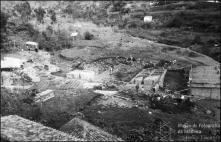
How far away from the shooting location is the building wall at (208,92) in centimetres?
1482

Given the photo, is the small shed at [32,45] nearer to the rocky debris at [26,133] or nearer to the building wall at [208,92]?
the building wall at [208,92]

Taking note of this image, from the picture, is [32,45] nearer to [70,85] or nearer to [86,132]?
[70,85]

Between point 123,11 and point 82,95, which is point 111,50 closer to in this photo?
point 82,95

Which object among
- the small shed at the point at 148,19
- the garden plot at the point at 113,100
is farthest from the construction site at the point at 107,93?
the small shed at the point at 148,19

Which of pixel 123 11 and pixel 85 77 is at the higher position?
pixel 123 11

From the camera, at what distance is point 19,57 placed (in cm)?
2261

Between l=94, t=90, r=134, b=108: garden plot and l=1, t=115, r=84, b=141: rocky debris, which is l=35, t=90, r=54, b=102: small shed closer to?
l=94, t=90, r=134, b=108: garden plot

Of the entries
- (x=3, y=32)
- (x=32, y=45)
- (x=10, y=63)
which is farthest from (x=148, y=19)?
(x=10, y=63)

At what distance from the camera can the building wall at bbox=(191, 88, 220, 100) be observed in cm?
1482

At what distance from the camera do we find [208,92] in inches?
586

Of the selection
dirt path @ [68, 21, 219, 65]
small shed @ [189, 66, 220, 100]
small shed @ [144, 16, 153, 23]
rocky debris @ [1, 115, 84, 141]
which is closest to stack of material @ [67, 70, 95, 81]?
small shed @ [189, 66, 220, 100]

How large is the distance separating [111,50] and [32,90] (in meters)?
11.3

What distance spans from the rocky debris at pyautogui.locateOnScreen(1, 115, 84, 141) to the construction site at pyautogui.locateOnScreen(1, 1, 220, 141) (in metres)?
0.02

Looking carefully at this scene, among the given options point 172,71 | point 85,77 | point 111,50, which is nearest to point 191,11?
point 111,50
